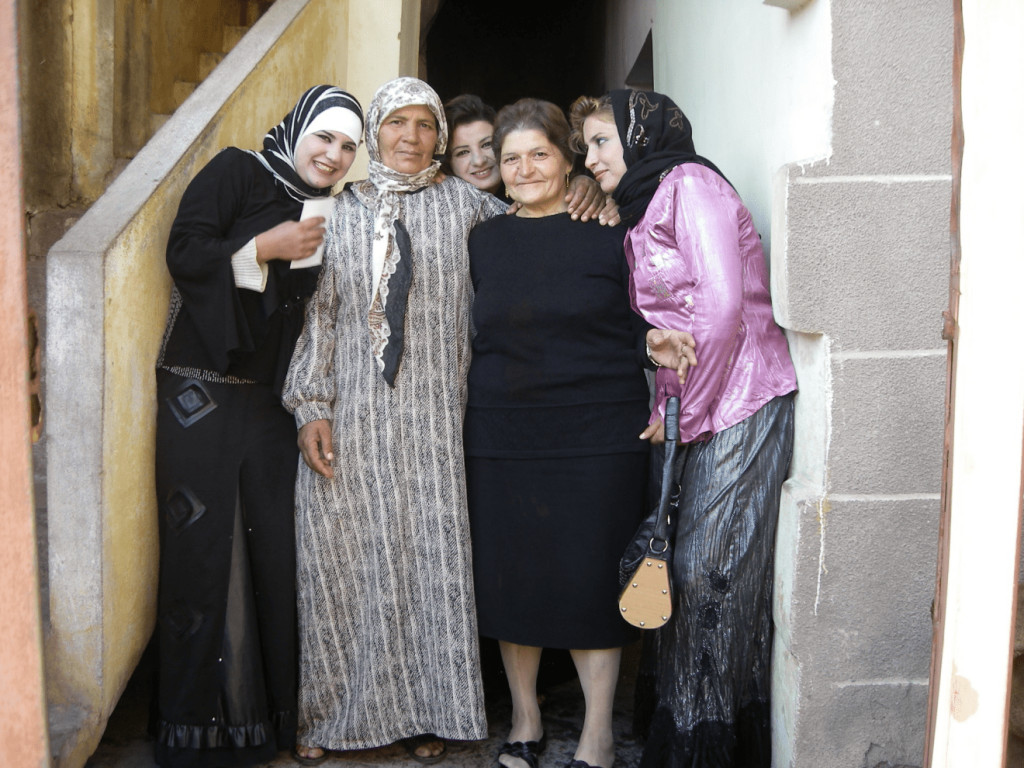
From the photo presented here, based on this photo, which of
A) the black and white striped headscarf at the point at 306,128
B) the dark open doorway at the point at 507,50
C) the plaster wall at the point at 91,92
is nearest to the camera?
the black and white striped headscarf at the point at 306,128

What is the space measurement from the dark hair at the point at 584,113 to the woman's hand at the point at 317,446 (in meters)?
1.12

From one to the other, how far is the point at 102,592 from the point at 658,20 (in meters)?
3.85

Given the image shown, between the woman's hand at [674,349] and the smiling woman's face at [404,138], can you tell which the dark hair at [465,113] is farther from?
the woman's hand at [674,349]

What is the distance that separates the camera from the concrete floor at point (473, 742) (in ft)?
8.91

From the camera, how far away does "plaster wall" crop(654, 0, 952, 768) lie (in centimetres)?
223

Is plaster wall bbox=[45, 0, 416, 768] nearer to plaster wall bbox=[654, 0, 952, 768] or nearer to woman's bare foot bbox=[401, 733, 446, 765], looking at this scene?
woman's bare foot bbox=[401, 733, 446, 765]

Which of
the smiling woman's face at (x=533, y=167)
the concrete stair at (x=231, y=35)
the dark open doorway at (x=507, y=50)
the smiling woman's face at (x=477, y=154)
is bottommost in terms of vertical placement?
the smiling woman's face at (x=533, y=167)

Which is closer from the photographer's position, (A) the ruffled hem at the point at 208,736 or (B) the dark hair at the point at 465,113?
(A) the ruffled hem at the point at 208,736

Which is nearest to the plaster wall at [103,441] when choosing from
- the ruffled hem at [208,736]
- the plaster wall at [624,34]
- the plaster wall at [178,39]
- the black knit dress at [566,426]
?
the ruffled hem at [208,736]

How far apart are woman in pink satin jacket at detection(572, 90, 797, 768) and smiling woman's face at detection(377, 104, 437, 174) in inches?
27.6

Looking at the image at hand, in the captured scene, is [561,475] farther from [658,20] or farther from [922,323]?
[658,20]

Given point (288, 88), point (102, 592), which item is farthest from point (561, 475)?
point (288, 88)

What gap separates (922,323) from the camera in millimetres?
2271

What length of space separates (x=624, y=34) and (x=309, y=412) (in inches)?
190
